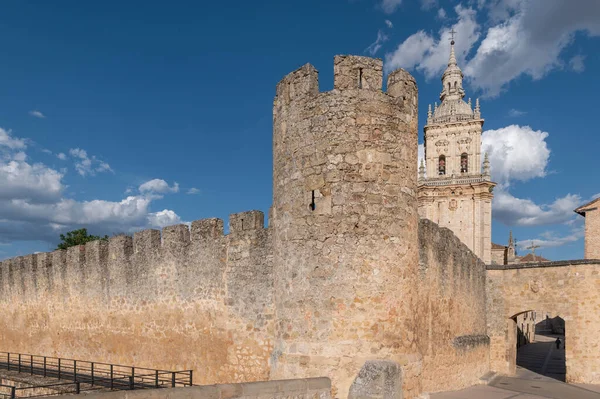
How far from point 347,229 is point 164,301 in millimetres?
6590

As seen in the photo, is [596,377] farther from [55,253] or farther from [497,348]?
[55,253]

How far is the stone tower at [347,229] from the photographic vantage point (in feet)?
24.7

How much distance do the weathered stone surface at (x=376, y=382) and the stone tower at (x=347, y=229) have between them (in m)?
0.64

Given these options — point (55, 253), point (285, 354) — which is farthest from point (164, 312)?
point (55, 253)

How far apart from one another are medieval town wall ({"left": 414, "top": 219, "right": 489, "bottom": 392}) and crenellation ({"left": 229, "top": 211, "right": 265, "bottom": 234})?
3.35 meters

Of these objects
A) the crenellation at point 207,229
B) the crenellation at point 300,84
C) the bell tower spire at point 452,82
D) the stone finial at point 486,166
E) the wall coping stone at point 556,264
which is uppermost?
the bell tower spire at point 452,82

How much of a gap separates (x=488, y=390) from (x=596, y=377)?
419 centimetres

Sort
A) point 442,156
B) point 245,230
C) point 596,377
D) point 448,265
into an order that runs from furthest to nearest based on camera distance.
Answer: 1. point 442,156
2. point 596,377
3. point 448,265
4. point 245,230

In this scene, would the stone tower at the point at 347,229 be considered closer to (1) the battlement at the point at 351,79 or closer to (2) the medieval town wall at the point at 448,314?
(1) the battlement at the point at 351,79

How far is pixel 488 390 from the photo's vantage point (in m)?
13.2

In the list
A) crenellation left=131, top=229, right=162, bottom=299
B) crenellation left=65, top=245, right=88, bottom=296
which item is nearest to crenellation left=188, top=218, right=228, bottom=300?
crenellation left=131, top=229, right=162, bottom=299

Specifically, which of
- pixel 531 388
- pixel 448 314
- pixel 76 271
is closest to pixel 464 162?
pixel 531 388

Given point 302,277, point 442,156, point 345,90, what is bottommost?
point 302,277

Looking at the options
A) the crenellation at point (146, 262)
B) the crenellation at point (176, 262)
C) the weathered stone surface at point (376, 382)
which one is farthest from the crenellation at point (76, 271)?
the weathered stone surface at point (376, 382)
